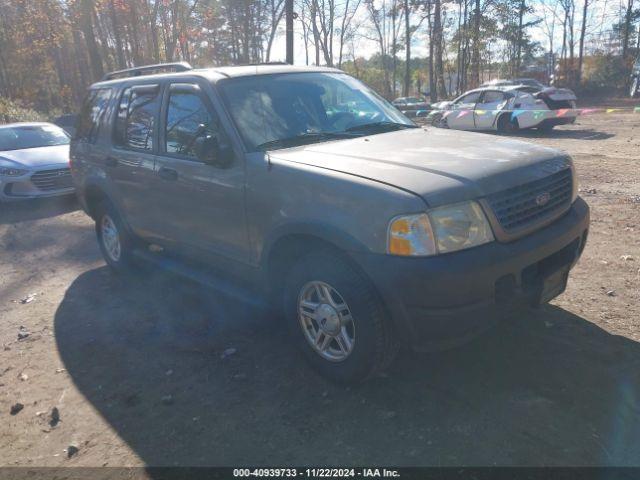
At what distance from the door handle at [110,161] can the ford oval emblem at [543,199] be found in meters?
3.74

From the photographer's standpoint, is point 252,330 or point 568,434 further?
point 252,330

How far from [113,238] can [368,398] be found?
370 cm

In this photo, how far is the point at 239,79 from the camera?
3992 mm

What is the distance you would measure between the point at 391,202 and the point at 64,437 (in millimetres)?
2357

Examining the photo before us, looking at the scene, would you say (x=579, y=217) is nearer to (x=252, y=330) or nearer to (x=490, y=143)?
(x=490, y=143)

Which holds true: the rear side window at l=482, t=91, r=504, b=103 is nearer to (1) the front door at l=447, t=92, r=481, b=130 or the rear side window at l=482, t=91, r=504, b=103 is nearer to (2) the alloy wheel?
(1) the front door at l=447, t=92, r=481, b=130

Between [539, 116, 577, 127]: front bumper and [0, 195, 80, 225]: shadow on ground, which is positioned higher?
[539, 116, 577, 127]: front bumper

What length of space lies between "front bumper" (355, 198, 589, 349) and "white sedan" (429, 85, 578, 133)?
47.8 feet

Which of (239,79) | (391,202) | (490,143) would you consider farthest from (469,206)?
(239,79)

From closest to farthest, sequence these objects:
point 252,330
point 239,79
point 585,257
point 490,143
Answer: point 490,143, point 239,79, point 252,330, point 585,257

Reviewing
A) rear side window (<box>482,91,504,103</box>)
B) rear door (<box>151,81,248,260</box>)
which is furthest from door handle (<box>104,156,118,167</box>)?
rear side window (<box>482,91,504,103</box>)

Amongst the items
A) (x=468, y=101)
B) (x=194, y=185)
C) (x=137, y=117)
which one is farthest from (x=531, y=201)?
(x=468, y=101)

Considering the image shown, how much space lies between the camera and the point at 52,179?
9461 millimetres

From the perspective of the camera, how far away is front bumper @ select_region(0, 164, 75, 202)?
923 cm
